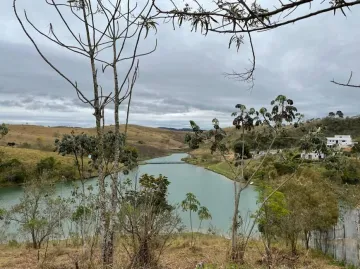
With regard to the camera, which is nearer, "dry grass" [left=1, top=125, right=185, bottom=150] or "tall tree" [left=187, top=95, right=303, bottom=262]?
"tall tree" [left=187, top=95, right=303, bottom=262]

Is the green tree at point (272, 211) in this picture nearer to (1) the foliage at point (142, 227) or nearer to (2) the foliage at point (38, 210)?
(1) the foliage at point (142, 227)

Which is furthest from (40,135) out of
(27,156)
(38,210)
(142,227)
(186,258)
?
(142,227)

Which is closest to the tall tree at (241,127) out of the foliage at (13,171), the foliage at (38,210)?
the foliage at (38,210)

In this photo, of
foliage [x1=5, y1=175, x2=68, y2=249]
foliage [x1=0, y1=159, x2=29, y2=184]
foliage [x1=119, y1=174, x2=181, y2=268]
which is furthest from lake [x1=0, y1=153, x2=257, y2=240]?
foliage [x1=119, y1=174, x2=181, y2=268]

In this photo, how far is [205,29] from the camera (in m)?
1.82

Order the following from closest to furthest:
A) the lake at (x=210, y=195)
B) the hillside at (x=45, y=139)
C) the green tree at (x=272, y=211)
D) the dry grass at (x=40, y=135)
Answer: the green tree at (x=272, y=211)
the lake at (x=210, y=195)
the hillside at (x=45, y=139)
the dry grass at (x=40, y=135)

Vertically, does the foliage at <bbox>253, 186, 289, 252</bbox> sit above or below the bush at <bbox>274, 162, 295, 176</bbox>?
below

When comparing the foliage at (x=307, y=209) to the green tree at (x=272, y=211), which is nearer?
the green tree at (x=272, y=211)

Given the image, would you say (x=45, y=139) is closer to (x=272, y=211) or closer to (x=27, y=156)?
(x=27, y=156)

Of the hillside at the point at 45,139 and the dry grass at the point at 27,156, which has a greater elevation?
the hillside at the point at 45,139

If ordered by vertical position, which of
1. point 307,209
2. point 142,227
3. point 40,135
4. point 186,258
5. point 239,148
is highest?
point 239,148

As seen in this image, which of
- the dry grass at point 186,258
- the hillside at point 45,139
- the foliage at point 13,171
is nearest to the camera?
the dry grass at point 186,258

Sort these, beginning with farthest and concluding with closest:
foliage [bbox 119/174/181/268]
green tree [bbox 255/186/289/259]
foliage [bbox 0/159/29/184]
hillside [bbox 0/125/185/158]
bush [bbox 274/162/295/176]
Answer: hillside [bbox 0/125/185/158]
foliage [bbox 0/159/29/184]
bush [bbox 274/162/295/176]
green tree [bbox 255/186/289/259]
foliage [bbox 119/174/181/268]

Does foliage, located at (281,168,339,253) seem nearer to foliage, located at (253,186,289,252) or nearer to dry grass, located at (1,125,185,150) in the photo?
foliage, located at (253,186,289,252)
